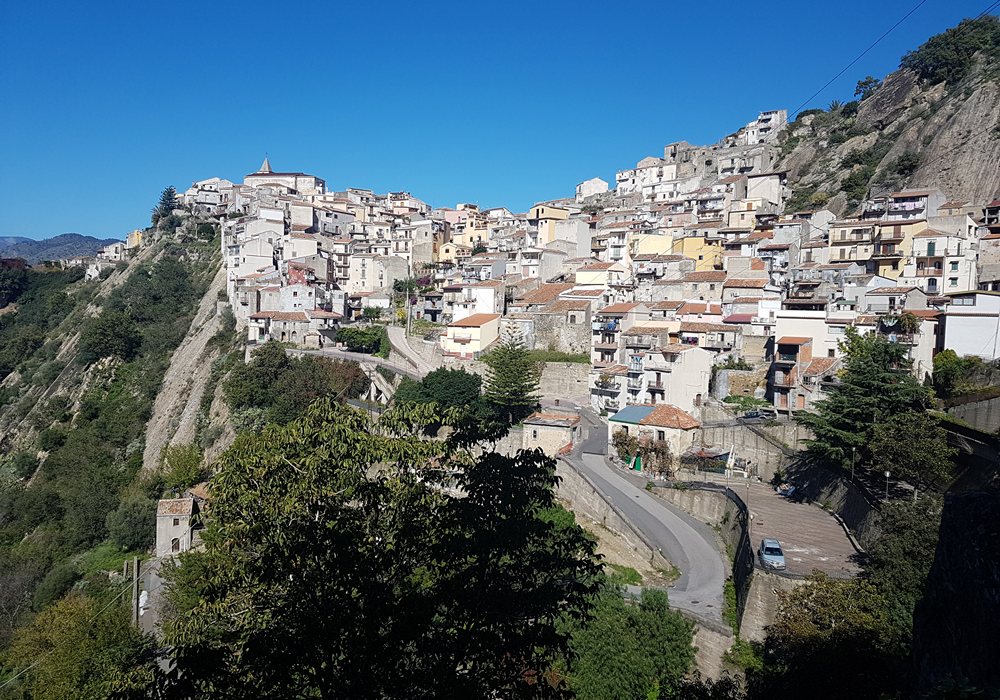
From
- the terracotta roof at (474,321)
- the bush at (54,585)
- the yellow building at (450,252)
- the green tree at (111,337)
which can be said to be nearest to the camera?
the bush at (54,585)

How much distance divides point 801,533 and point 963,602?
1091cm

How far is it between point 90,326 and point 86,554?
25146 millimetres

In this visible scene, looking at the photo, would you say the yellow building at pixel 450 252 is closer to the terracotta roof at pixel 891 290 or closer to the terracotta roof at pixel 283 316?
the terracotta roof at pixel 283 316

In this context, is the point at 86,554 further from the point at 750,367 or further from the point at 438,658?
the point at 750,367

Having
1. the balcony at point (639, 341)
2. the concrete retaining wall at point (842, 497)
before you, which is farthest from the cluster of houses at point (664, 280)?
the concrete retaining wall at point (842, 497)

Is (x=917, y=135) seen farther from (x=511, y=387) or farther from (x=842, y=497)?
(x=842, y=497)

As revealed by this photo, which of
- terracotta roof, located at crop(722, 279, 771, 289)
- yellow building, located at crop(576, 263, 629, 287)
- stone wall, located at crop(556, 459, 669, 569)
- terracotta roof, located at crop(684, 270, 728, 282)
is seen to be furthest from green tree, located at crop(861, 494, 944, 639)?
yellow building, located at crop(576, 263, 629, 287)

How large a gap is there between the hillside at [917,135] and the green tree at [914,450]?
31.5m

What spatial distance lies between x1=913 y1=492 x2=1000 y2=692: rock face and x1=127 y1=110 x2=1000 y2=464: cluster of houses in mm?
17064

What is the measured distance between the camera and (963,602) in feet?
23.6

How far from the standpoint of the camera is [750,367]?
27719 millimetres

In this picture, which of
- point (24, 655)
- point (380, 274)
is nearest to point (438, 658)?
point (24, 655)

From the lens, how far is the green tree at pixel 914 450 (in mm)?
15938

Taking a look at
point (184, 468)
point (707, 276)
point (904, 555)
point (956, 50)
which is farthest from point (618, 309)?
point (956, 50)
